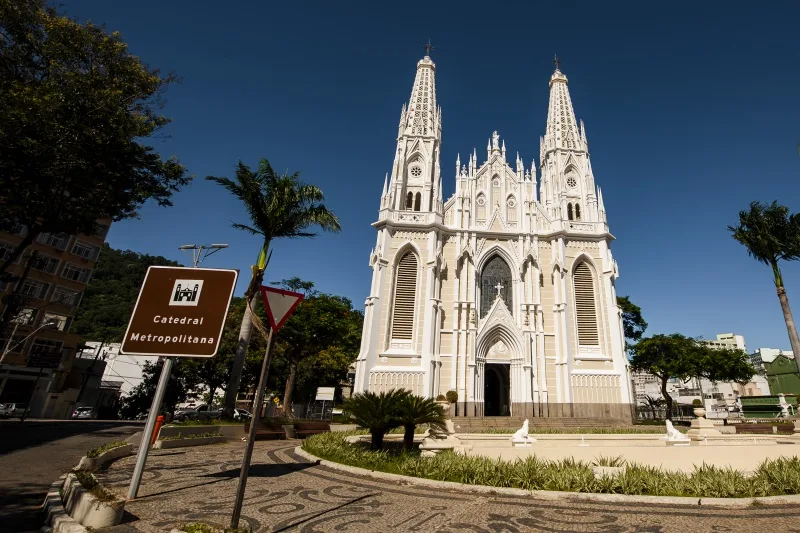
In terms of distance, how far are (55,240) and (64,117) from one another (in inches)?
959

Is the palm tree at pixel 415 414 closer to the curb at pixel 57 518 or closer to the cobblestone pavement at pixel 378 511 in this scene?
the cobblestone pavement at pixel 378 511

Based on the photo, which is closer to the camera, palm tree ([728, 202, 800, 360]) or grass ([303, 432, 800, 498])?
grass ([303, 432, 800, 498])

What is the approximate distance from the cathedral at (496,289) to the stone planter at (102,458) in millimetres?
15268

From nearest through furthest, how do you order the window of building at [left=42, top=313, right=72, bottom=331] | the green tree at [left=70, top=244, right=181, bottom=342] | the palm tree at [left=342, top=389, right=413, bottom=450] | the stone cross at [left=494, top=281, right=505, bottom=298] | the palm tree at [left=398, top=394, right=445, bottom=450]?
the palm tree at [left=342, top=389, right=413, bottom=450] → the palm tree at [left=398, top=394, right=445, bottom=450] → the stone cross at [left=494, top=281, right=505, bottom=298] → the window of building at [left=42, top=313, right=72, bottom=331] → the green tree at [left=70, top=244, right=181, bottom=342]

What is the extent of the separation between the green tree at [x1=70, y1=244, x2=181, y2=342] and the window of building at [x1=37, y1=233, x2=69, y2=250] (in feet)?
37.4

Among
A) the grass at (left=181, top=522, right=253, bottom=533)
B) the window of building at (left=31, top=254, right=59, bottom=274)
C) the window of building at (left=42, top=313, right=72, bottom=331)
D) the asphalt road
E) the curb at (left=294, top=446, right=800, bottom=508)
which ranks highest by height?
the window of building at (left=31, top=254, right=59, bottom=274)

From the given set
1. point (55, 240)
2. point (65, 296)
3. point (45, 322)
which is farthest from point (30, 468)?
point (55, 240)

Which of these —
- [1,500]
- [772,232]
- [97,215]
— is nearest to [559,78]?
[772,232]

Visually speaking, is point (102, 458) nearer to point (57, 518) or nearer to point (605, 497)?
point (57, 518)

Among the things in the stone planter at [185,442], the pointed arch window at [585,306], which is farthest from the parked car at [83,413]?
the pointed arch window at [585,306]

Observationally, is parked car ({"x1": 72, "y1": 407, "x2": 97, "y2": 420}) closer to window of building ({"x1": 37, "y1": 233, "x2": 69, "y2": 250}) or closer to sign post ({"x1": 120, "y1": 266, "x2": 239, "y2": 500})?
window of building ({"x1": 37, "y1": 233, "x2": 69, "y2": 250})

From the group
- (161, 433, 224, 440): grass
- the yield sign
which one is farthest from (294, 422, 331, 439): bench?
the yield sign

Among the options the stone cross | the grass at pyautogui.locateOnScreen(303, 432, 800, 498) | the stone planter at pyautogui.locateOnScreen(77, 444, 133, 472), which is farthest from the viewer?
the stone cross

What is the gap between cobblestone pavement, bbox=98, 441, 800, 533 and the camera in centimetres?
470
